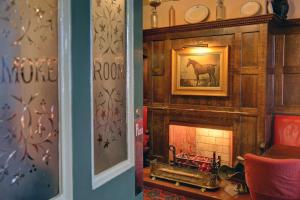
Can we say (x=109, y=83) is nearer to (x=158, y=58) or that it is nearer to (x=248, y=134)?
(x=248, y=134)

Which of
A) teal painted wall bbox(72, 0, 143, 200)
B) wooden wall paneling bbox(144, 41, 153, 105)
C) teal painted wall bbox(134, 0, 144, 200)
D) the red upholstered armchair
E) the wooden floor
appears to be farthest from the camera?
wooden wall paneling bbox(144, 41, 153, 105)

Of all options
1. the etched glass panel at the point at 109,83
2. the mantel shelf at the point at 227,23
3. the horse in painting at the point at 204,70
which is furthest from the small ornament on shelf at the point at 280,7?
the etched glass panel at the point at 109,83

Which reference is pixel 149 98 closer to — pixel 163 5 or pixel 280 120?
Result: pixel 163 5

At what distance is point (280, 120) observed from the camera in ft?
14.8

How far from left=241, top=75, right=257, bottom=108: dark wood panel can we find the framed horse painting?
10.1 inches

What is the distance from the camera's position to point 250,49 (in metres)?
4.38

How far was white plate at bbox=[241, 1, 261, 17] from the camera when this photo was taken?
451cm

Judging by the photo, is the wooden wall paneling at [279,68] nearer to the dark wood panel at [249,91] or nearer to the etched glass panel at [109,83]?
the dark wood panel at [249,91]

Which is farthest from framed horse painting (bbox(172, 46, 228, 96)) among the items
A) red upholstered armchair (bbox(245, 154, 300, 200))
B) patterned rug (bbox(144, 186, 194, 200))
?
red upholstered armchair (bbox(245, 154, 300, 200))

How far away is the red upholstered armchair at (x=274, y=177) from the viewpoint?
2.82 metres

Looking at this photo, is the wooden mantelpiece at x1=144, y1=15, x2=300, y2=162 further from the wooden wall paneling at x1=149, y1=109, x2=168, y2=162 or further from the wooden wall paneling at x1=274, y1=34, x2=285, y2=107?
the wooden wall paneling at x1=149, y1=109, x2=168, y2=162

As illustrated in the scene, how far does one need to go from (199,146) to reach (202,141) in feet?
0.34

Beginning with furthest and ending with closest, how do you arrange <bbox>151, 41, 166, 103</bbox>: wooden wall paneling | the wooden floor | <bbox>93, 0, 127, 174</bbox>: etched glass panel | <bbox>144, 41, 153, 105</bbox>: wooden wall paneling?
<bbox>144, 41, 153, 105</bbox>: wooden wall paneling, <bbox>151, 41, 166, 103</bbox>: wooden wall paneling, the wooden floor, <bbox>93, 0, 127, 174</bbox>: etched glass panel

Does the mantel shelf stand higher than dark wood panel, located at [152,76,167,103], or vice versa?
the mantel shelf
